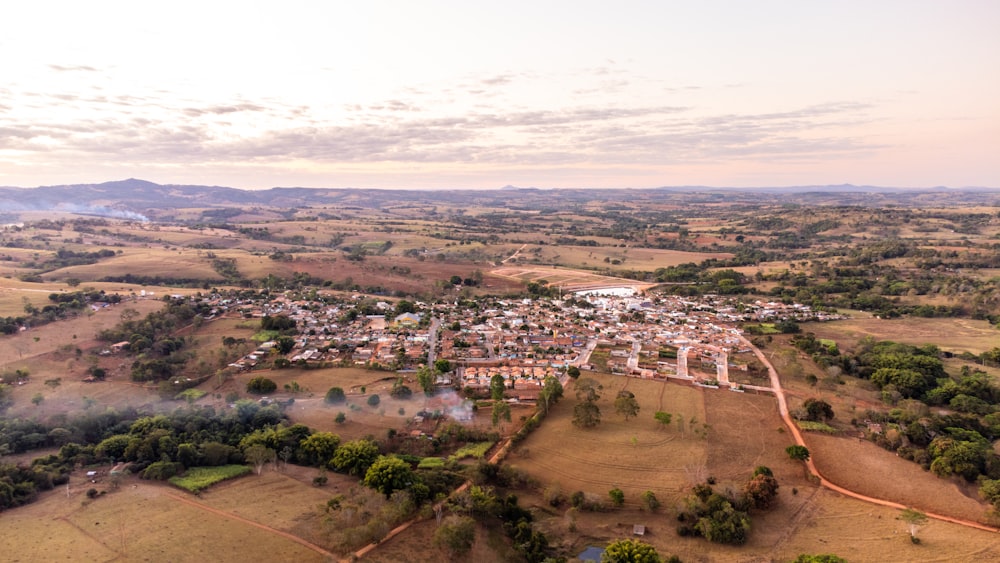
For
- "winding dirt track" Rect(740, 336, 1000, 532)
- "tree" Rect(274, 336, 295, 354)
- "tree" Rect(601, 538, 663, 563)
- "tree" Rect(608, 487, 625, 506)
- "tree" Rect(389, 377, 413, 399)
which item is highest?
"tree" Rect(274, 336, 295, 354)

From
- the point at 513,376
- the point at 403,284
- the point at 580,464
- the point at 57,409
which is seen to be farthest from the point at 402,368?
the point at 403,284

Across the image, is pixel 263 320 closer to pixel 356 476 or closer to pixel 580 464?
pixel 356 476

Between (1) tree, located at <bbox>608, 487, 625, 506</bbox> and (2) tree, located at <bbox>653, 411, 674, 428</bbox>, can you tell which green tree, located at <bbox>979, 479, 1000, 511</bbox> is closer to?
(2) tree, located at <bbox>653, 411, 674, 428</bbox>

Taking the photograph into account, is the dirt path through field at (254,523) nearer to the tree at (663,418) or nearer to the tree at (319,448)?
the tree at (319,448)

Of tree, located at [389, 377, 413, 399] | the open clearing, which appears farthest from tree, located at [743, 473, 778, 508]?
the open clearing

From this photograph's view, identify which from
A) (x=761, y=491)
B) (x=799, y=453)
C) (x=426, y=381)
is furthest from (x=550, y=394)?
(x=799, y=453)

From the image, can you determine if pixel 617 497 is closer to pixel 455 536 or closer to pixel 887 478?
pixel 455 536
